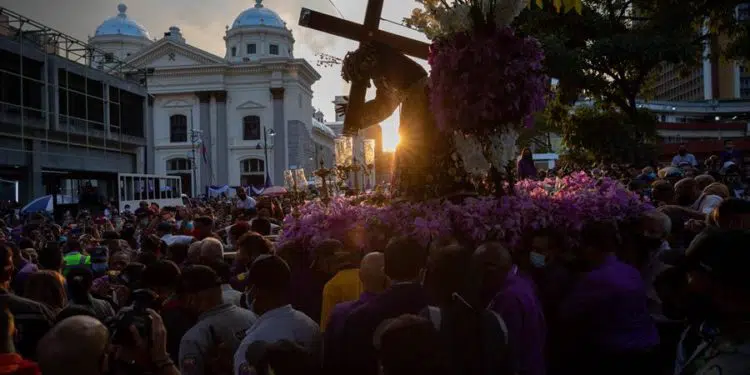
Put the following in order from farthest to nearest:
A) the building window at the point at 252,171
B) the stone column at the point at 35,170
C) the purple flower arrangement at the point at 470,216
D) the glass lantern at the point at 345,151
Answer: the building window at the point at 252,171, the stone column at the point at 35,170, the glass lantern at the point at 345,151, the purple flower arrangement at the point at 470,216

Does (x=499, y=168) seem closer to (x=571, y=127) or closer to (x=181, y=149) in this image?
(x=571, y=127)

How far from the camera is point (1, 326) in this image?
3.53 meters

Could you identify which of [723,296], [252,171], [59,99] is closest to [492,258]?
[723,296]

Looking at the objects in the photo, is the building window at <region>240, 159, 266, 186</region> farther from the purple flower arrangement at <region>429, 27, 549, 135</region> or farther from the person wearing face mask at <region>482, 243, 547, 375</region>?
the person wearing face mask at <region>482, 243, 547, 375</region>

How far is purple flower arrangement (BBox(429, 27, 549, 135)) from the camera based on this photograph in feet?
19.3

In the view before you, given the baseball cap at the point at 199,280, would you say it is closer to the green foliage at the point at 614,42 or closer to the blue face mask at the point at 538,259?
the blue face mask at the point at 538,259

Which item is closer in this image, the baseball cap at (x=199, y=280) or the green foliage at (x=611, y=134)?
the baseball cap at (x=199, y=280)

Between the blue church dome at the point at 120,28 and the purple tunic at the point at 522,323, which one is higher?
the blue church dome at the point at 120,28

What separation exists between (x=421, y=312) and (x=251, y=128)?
237 ft

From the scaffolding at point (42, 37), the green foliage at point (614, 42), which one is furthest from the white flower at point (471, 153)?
the scaffolding at point (42, 37)

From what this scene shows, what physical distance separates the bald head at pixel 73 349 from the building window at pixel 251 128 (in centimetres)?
7174

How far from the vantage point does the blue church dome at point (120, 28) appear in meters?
82.8

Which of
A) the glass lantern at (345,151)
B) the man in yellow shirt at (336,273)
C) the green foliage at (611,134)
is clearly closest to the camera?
the man in yellow shirt at (336,273)

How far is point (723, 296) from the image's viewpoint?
8.75 feet
